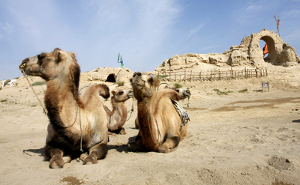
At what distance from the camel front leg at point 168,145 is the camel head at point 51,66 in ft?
7.15

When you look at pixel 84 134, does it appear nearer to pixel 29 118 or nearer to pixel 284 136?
pixel 284 136

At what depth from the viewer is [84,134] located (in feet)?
12.5

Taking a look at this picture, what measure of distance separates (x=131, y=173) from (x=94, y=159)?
912 millimetres

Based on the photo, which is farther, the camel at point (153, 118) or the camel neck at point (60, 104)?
the camel at point (153, 118)

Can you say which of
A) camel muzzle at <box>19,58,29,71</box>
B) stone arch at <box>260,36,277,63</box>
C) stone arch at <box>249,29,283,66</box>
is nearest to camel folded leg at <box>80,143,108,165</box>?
camel muzzle at <box>19,58,29,71</box>

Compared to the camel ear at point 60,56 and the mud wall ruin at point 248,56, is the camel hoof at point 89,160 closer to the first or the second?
the camel ear at point 60,56

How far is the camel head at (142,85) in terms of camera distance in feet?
12.1

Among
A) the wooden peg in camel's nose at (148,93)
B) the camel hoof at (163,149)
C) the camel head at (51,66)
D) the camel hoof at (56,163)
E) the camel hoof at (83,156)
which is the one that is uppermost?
the camel head at (51,66)

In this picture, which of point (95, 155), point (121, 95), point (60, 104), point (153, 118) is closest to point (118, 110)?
point (121, 95)

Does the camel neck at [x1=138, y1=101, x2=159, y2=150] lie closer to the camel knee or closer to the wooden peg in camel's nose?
the wooden peg in camel's nose

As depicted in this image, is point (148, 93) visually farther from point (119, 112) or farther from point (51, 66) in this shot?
point (119, 112)

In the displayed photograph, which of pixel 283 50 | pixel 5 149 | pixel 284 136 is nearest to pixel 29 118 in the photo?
pixel 5 149

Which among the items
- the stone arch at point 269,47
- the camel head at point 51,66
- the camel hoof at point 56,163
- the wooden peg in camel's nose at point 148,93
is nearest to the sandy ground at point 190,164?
the camel hoof at point 56,163

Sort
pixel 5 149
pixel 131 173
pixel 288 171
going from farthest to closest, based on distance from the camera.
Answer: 1. pixel 5 149
2. pixel 131 173
3. pixel 288 171
